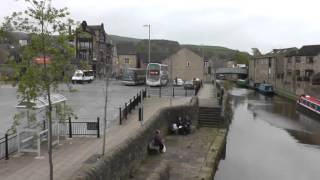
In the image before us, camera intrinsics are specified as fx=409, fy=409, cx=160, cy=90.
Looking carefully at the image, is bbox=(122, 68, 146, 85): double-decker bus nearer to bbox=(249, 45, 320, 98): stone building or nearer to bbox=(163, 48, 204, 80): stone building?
bbox=(163, 48, 204, 80): stone building

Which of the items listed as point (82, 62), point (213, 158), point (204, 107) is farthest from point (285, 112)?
point (82, 62)

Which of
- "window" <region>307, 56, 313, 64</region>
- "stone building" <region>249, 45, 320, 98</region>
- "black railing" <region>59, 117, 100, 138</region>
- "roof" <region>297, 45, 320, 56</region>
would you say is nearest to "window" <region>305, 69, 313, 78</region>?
"stone building" <region>249, 45, 320, 98</region>

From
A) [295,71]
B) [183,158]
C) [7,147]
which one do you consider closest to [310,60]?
[295,71]

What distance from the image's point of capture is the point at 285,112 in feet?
178

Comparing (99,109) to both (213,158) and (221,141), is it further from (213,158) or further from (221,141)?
(213,158)

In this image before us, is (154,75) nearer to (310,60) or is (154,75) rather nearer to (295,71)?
(310,60)

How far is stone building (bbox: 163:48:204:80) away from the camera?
83438 mm

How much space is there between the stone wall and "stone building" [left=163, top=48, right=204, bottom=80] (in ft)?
181

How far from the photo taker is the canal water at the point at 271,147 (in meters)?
24.5

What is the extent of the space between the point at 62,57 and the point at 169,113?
18.8 m

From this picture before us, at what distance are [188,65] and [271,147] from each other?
5274cm

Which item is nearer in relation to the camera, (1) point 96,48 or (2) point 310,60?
(2) point 310,60

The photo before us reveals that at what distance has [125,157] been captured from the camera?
16516mm

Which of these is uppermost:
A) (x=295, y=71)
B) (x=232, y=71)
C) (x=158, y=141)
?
(x=295, y=71)
